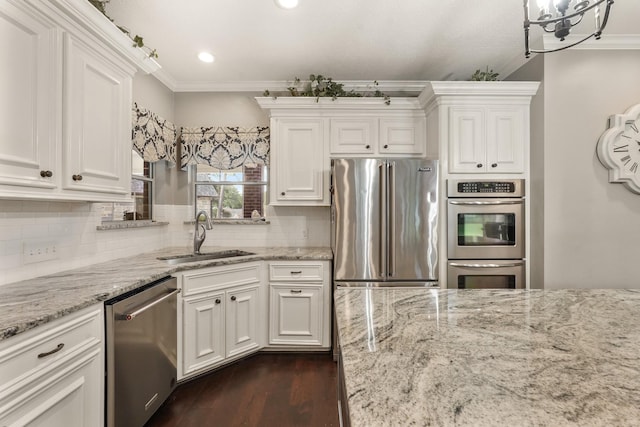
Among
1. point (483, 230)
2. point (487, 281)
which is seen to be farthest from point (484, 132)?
point (487, 281)

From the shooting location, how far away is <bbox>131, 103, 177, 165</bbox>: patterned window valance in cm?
271

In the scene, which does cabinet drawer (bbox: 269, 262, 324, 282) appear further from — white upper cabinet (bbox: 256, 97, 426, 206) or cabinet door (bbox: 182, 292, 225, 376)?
white upper cabinet (bbox: 256, 97, 426, 206)

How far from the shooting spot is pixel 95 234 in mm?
2314

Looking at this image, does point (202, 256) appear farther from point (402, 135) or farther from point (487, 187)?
point (487, 187)

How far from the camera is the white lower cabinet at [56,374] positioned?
1.11 m

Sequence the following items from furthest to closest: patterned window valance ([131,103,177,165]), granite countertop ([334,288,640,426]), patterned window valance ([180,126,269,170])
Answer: patterned window valance ([180,126,269,170]), patterned window valance ([131,103,177,165]), granite countertop ([334,288,640,426])

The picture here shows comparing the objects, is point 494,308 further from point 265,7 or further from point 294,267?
point 265,7

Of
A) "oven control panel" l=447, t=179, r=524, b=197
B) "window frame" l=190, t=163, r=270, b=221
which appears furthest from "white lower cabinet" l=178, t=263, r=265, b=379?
"oven control panel" l=447, t=179, r=524, b=197

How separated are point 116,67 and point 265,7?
101 centimetres

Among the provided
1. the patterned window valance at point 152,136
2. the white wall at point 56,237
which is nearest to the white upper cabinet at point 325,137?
the patterned window valance at point 152,136

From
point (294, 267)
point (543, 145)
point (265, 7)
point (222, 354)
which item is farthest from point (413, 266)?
point (265, 7)

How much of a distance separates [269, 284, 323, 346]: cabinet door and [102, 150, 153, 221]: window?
1.42 m

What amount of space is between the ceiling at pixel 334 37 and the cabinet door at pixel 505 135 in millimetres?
534

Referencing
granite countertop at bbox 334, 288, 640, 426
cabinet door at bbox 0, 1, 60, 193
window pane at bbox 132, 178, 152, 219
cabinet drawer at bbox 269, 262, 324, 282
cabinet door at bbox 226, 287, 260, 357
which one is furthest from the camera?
window pane at bbox 132, 178, 152, 219
